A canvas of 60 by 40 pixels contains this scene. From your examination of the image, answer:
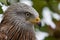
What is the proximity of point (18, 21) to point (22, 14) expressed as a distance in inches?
2.6

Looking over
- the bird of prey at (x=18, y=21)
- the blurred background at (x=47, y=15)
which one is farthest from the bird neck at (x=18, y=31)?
the blurred background at (x=47, y=15)

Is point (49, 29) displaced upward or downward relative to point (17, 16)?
downward

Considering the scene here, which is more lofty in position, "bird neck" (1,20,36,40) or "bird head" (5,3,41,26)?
"bird head" (5,3,41,26)

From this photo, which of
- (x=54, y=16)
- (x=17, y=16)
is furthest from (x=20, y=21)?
(x=54, y=16)

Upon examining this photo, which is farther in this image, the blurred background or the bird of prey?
the blurred background

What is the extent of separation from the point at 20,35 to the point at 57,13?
157 cm

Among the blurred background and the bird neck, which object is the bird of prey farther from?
the blurred background

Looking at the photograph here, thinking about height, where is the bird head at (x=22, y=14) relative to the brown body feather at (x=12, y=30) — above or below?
above

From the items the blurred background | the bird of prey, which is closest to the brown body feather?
the bird of prey

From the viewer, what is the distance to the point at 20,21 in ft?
11.3

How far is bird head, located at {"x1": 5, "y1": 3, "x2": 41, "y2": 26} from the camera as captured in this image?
135 inches

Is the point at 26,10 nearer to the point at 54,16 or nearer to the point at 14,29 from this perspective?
the point at 14,29

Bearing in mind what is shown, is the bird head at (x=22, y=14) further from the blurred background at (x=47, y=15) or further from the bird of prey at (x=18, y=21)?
the blurred background at (x=47, y=15)

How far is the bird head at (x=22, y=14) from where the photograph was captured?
135 inches
